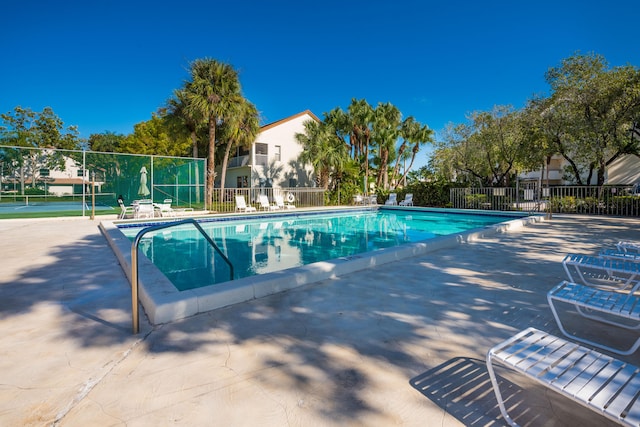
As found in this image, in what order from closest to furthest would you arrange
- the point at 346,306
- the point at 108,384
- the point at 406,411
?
the point at 406,411, the point at 108,384, the point at 346,306

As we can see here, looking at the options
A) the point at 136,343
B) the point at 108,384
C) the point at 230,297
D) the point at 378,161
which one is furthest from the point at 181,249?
the point at 378,161

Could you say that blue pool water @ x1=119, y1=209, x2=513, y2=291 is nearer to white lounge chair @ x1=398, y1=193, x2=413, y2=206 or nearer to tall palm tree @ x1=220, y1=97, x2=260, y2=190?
white lounge chair @ x1=398, y1=193, x2=413, y2=206

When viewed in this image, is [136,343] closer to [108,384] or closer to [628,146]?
[108,384]

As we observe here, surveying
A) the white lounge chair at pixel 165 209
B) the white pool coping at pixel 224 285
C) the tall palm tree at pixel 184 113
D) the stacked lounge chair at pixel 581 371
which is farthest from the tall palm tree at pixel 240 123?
the stacked lounge chair at pixel 581 371

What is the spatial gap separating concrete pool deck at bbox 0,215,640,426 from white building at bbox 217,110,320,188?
2061 cm

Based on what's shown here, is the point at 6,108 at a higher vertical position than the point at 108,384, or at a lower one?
higher

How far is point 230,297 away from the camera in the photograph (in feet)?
11.4

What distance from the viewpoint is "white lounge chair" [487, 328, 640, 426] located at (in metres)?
1.37

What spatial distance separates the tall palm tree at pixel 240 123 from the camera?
18.5m

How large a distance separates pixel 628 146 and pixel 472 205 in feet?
21.7

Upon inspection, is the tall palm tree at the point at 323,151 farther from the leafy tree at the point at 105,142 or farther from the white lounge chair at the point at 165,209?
the leafy tree at the point at 105,142

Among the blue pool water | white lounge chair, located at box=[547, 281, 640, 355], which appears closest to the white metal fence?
the blue pool water

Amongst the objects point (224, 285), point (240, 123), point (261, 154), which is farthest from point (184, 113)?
point (224, 285)

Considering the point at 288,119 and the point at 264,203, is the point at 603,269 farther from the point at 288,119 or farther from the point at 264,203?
the point at 288,119
